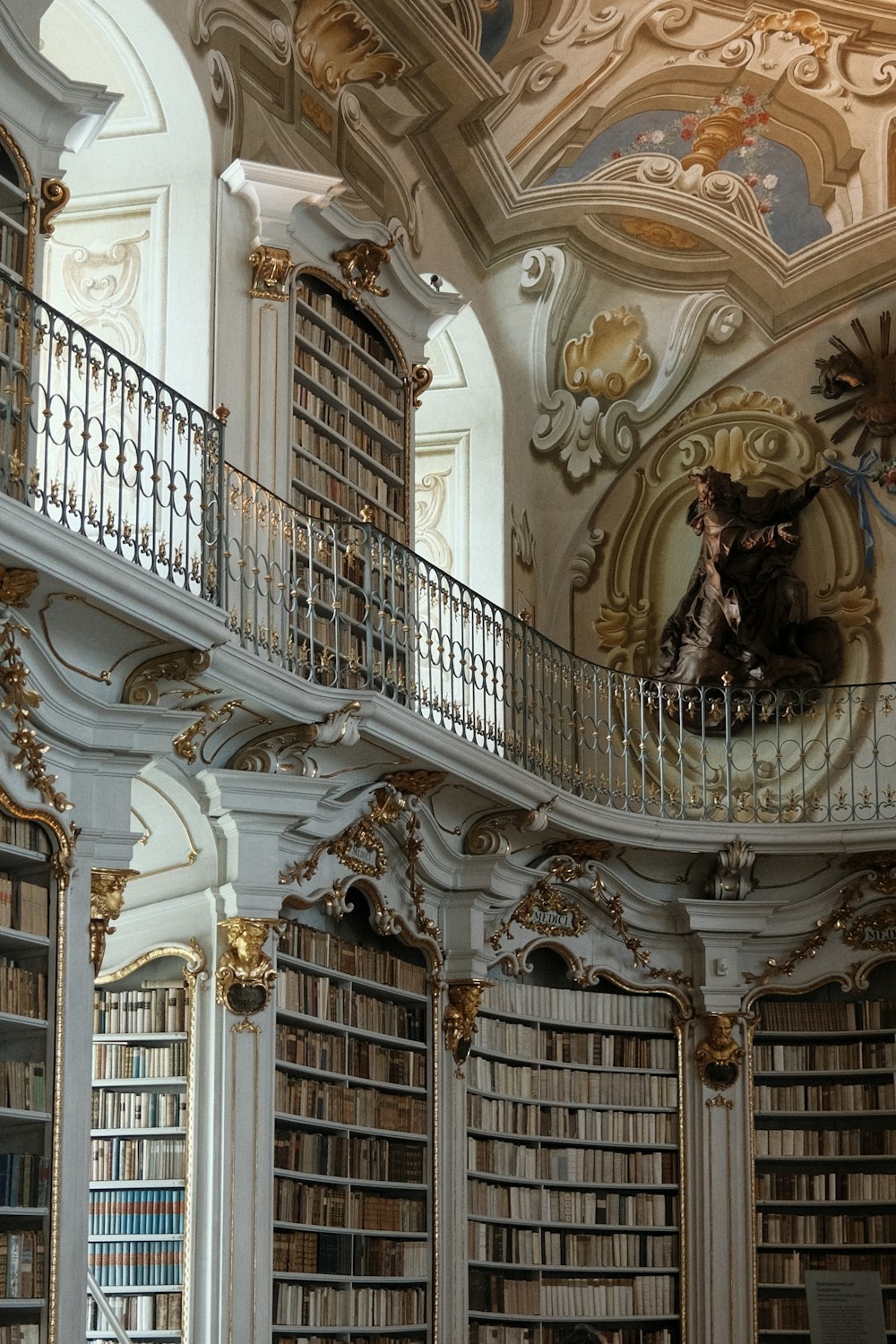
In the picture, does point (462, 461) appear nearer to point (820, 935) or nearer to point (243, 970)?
point (820, 935)

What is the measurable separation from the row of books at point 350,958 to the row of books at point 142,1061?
66 cm

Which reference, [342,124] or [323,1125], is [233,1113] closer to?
[323,1125]

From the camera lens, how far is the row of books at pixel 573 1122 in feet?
34.2

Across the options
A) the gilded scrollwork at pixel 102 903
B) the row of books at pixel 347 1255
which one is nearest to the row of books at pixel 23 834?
the gilded scrollwork at pixel 102 903

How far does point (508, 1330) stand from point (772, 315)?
5.92 metres

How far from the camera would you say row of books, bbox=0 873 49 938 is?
22.3 feet

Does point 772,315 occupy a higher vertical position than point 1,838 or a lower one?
higher

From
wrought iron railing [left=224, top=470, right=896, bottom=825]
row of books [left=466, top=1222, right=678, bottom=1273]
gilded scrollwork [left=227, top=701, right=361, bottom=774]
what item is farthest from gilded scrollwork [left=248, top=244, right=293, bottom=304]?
row of books [left=466, top=1222, right=678, bottom=1273]

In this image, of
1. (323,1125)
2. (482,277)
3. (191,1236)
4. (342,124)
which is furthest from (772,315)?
(191,1236)


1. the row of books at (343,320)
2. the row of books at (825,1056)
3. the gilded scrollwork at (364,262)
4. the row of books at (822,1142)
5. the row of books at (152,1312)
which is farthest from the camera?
the row of books at (825,1056)

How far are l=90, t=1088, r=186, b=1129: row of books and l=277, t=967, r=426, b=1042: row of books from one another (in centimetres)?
63

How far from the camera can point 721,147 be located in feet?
38.1

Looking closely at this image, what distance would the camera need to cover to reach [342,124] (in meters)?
A: 10.1

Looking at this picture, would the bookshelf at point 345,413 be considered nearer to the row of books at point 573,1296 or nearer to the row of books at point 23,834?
the row of books at point 23,834
